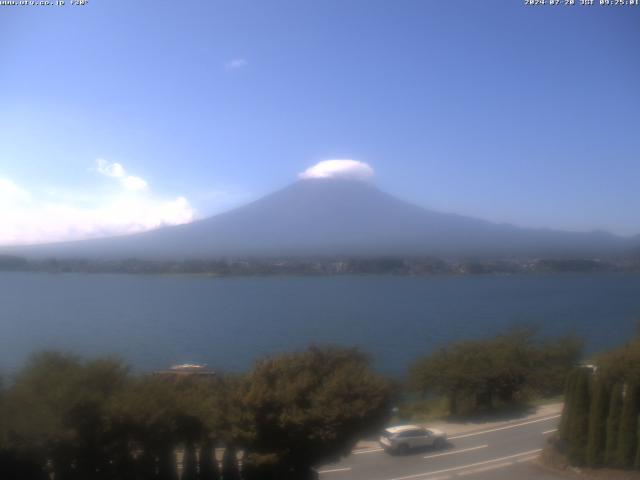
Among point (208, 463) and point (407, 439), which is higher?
point (208, 463)

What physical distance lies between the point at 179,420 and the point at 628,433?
5.52 metres

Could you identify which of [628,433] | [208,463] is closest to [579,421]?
[628,433]

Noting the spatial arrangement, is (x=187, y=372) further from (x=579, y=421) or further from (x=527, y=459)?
(x=579, y=421)

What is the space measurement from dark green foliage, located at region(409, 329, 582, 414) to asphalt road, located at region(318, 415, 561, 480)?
2.48 meters

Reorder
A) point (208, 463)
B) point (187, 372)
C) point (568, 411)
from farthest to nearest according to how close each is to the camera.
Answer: point (187, 372)
point (568, 411)
point (208, 463)

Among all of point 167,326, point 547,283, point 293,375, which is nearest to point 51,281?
point 167,326

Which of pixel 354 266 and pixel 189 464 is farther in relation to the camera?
pixel 354 266

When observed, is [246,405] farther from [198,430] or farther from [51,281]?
[51,281]

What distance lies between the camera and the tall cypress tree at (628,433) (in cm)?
695

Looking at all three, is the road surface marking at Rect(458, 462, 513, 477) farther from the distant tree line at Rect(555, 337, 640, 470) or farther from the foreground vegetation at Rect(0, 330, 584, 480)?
the foreground vegetation at Rect(0, 330, 584, 480)

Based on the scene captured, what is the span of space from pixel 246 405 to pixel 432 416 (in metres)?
6.88

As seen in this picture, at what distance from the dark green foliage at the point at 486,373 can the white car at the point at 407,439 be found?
3401mm

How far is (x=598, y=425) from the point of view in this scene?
716 centimetres

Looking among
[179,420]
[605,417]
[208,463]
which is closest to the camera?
[179,420]
